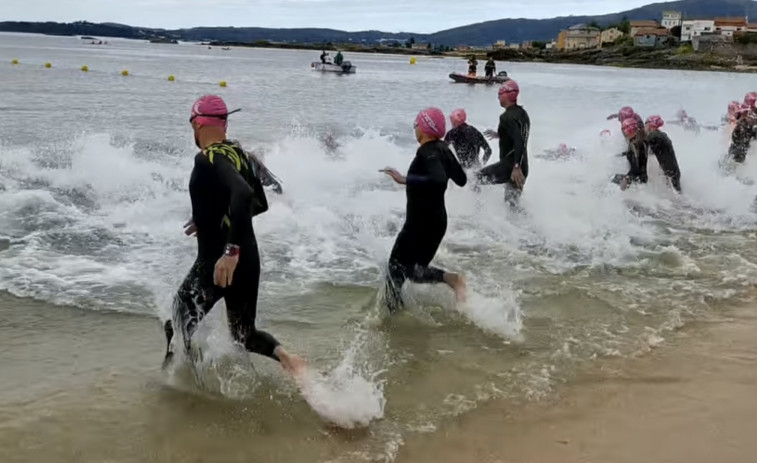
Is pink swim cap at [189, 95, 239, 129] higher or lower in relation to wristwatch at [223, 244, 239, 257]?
higher

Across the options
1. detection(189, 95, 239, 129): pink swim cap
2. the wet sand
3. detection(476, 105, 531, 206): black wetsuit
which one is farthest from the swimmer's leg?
detection(476, 105, 531, 206): black wetsuit

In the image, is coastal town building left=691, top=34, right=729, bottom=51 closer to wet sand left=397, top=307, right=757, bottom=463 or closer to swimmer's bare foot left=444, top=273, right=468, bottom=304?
swimmer's bare foot left=444, top=273, right=468, bottom=304

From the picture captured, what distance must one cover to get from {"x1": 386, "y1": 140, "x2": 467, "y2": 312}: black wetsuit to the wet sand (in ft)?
5.19

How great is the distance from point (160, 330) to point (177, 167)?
819cm

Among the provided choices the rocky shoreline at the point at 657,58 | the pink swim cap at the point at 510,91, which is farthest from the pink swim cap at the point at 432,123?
the rocky shoreline at the point at 657,58

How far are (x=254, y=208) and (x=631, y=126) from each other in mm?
7766

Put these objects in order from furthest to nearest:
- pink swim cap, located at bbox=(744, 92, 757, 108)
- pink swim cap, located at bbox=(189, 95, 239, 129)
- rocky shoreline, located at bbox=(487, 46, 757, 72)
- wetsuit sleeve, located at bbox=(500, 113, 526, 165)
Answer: rocky shoreline, located at bbox=(487, 46, 757, 72) → pink swim cap, located at bbox=(744, 92, 757, 108) → wetsuit sleeve, located at bbox=(500, 113, 526, 165) → pink swim cap, located at bbox=(189, 95, 239, 129)

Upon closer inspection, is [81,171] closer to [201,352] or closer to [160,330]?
[160,330]

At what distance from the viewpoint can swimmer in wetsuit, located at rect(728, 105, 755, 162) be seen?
1308 cm

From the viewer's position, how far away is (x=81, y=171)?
12086 millimetres

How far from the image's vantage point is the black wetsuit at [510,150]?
8984 millimetres

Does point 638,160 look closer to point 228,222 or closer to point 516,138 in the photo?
point 516,138

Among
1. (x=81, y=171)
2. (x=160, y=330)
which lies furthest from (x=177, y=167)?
(x=160, y=330)

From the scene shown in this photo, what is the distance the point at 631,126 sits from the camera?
10734mm
